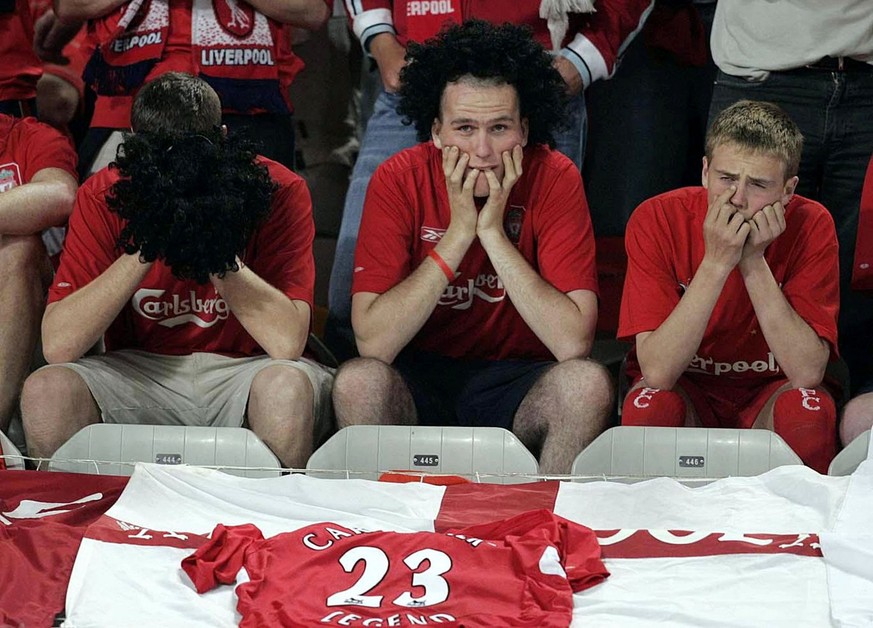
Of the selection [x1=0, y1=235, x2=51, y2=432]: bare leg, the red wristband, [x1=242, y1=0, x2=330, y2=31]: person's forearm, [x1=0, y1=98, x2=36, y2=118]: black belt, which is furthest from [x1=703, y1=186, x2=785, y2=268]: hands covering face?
[x1=0, y1=98, x2=36, y2=118]: black belt

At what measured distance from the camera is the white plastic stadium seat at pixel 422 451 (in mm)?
2984

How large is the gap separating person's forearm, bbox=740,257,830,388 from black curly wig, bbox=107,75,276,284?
1.27 metres

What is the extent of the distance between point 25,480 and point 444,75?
1.58 metres

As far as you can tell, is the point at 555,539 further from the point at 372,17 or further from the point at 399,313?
the point at 372,17

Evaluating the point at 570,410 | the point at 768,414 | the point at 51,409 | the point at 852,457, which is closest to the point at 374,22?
the point at 570,410

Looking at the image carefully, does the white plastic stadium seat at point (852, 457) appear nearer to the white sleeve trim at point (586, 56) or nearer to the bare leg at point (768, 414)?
the bare leg at point (768, 414)

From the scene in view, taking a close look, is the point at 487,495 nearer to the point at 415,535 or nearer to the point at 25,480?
the point at 415,535

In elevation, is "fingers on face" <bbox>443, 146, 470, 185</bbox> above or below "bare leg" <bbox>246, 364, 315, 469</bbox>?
above

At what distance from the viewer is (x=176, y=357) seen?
11.3ft

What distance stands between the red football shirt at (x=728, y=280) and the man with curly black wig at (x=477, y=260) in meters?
0.16

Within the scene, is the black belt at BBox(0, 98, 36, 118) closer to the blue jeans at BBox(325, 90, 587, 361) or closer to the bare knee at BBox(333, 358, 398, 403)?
the blue jeans at BBox(325, 90, 587, 361)

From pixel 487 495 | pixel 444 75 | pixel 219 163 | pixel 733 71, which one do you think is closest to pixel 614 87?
pixel 733 71

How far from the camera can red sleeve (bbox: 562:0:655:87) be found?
3980 millimetres

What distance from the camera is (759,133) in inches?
127
